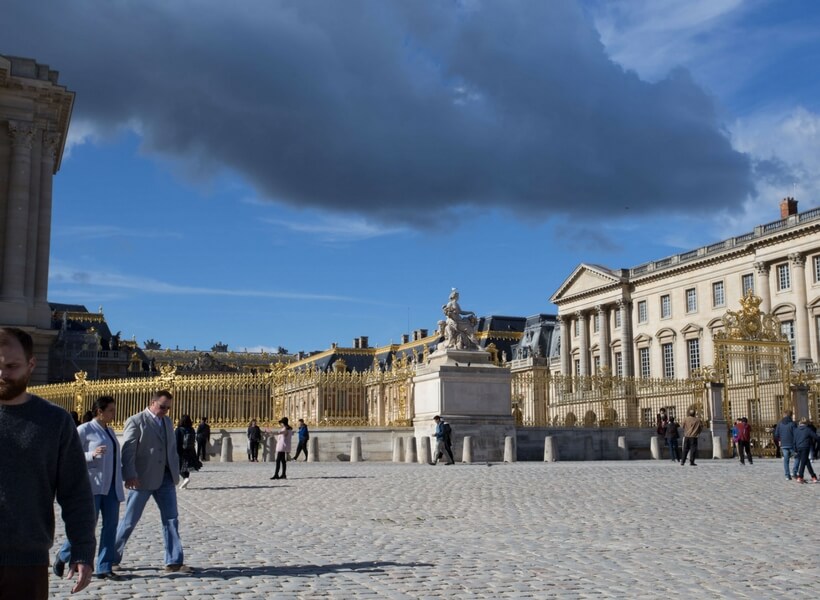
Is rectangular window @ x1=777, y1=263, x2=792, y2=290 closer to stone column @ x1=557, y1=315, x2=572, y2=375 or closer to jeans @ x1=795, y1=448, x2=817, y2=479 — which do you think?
stone column @ x1=557, y1=315, x2=572, y2=375

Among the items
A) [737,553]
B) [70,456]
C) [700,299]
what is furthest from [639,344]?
[70,456]

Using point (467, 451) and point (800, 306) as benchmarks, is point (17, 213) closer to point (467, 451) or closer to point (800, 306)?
point (467, 451)

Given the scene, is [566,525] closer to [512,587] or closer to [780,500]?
[512,587]

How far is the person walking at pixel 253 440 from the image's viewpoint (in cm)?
2814

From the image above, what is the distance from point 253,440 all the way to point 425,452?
556cm

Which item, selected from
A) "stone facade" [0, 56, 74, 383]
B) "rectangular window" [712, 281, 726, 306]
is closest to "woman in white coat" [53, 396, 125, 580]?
"stone facade" [0, 56, 74, 383]

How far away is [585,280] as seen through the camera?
8750 centimetres

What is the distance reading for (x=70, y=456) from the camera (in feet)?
13.0

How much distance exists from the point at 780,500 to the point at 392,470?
32.1 ft

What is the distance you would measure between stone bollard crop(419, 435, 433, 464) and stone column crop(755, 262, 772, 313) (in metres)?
46.8

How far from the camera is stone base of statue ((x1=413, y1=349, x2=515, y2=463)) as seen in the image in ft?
87.0

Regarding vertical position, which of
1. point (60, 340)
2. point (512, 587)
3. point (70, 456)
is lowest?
point (512, 587)

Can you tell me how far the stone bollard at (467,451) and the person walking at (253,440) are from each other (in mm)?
6053

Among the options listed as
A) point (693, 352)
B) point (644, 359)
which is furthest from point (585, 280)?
point (693, 352)
